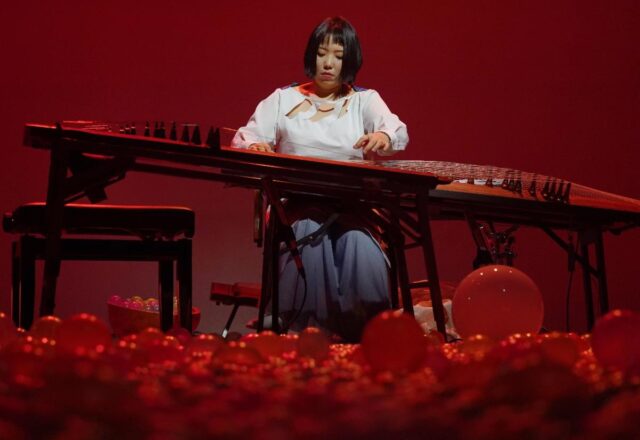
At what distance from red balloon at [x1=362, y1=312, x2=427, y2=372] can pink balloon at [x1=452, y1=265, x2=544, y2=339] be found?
1019 millimetres

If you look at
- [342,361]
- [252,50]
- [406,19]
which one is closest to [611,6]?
[406,19]

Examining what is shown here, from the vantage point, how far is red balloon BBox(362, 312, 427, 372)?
117 centimetres

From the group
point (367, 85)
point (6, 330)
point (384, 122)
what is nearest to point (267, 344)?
point (6, 330)

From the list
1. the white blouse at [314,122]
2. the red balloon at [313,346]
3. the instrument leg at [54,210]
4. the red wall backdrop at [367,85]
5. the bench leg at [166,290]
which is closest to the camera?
the red balloon at [313,346]

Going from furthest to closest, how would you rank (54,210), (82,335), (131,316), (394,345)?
(131,316)
(54,210)
(82,335)
(394,345)

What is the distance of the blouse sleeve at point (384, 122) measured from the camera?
294 centimetres

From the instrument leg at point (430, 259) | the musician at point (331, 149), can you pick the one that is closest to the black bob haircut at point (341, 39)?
the musician at point (331, 149)

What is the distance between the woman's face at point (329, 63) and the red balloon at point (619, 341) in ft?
6.33

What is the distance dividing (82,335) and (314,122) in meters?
1.90

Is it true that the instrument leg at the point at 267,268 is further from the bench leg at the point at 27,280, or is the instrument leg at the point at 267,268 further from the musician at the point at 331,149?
the bench leg at the point at 27,280

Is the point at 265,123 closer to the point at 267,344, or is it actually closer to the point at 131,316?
A: the point at 131,316

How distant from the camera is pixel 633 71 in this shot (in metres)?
4.58

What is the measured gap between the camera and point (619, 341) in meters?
1.23

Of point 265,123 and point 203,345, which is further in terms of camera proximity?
point 265,123
